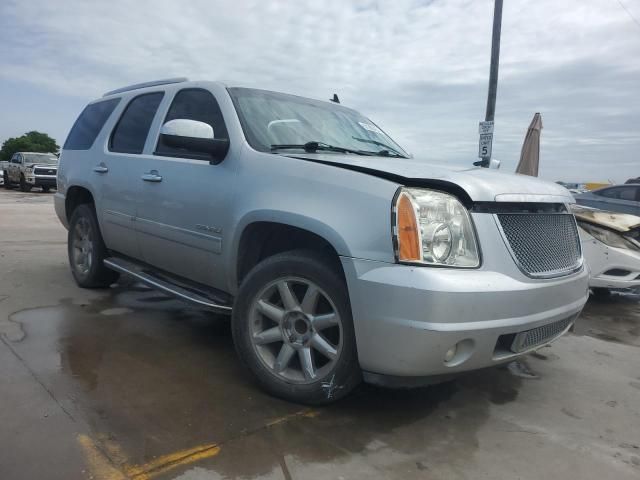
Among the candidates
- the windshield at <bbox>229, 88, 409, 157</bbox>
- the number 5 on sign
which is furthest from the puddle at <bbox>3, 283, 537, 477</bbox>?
the number 5 on sign

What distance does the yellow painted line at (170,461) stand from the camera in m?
2.32

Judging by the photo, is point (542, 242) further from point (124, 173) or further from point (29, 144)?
point (29, 144)

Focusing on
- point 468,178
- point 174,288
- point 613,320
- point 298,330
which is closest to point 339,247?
point 298,330

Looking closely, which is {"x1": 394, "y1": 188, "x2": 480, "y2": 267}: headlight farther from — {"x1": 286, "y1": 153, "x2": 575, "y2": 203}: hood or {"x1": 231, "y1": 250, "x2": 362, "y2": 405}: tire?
{"x1": 231, "y1": 250, "x2": 362, "y2": 405}: tire

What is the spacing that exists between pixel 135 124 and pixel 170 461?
3123 mm

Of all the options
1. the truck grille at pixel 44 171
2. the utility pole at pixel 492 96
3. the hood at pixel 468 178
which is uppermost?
the utility pole at pixel 492 96

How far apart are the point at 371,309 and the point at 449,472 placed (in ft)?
2.62

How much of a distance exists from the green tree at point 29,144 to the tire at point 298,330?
76.0 metres

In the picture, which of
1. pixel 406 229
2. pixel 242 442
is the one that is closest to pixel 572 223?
pixel 406 229

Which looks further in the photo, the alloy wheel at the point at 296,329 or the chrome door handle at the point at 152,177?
the chrome door handle at the point at 152,177

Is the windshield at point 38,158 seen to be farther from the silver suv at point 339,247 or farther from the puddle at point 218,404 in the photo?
the silver suv at point 339,247

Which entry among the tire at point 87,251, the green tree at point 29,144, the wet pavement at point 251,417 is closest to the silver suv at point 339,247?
the wet pavement at point 251,417

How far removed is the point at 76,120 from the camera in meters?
5.80

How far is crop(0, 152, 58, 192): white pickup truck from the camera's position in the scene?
2472cm
